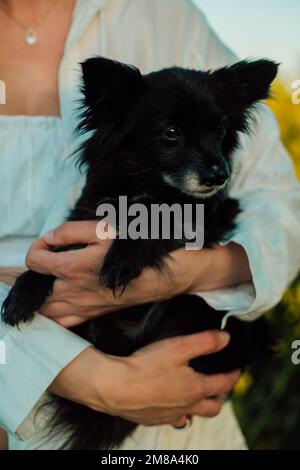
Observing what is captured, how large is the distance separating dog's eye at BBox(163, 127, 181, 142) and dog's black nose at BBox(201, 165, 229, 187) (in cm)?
17

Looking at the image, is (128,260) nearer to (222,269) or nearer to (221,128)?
(222,269)

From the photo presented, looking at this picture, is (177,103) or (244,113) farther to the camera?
(244,113)

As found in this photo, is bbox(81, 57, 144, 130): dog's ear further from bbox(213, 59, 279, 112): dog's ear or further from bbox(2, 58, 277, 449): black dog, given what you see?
bbox(213, 59, 279, 112): dog's ear

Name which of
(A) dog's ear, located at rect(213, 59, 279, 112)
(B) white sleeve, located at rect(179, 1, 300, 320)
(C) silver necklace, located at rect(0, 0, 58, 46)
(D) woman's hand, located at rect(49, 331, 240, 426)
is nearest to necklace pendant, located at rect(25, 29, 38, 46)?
(C) silver necklace, located at rect(0, 0, 58, 46)

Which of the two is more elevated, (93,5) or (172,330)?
(93,5)

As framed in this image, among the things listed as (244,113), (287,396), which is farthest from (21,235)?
(287,396)

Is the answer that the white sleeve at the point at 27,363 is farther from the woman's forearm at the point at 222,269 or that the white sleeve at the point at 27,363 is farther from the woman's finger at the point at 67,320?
the woman's forearm at the point at 222,269

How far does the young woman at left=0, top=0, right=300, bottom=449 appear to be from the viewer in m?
1.97

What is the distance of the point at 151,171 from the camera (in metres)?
2.24

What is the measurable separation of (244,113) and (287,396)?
1658 mm

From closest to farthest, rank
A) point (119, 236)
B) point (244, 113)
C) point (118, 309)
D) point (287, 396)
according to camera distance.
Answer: point (119, 236), point (118, 309), point (244, 113), point (287, 396)

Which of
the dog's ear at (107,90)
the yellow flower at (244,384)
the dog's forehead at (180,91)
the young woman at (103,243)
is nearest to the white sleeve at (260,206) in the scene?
the young woman at (103,243)
